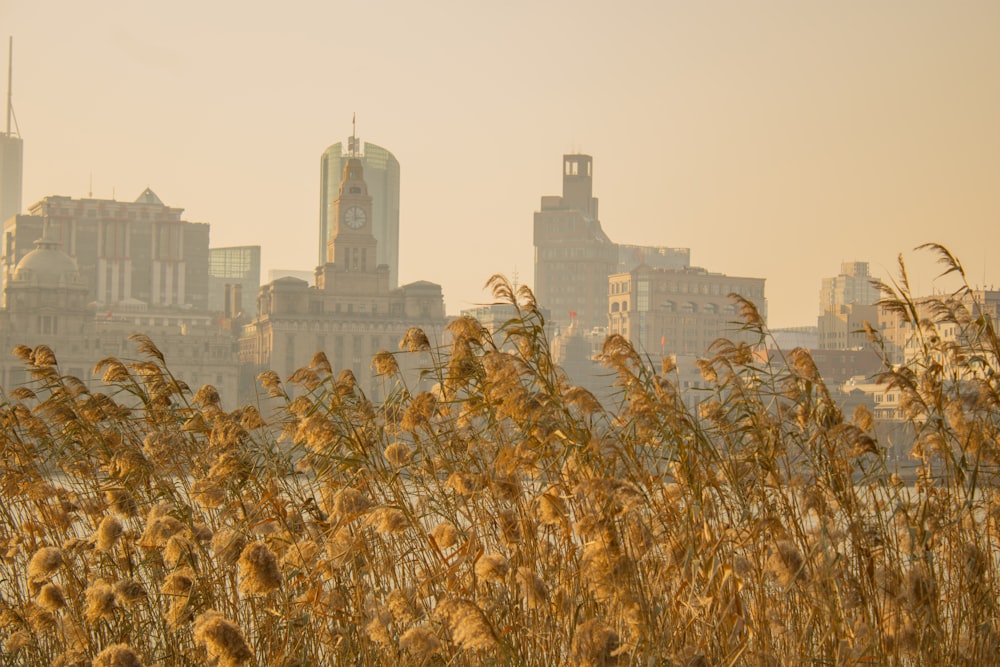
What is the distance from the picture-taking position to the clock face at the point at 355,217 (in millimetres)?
113938

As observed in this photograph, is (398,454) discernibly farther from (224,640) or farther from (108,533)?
(224,640)

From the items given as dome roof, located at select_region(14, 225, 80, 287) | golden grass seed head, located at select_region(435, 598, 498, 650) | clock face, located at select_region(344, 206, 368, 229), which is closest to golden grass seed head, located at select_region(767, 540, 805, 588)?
golden grass seed head, located at select_region(435, 598, 498, 650)

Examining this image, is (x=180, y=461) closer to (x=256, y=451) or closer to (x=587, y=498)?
(x=256, y=451)

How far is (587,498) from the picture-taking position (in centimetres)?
449

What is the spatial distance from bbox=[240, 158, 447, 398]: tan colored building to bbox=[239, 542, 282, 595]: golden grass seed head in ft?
285

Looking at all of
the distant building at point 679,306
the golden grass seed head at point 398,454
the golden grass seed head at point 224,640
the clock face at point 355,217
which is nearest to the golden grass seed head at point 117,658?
the golden grass seed head at point 224,640

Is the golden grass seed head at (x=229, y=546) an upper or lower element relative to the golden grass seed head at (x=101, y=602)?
upper

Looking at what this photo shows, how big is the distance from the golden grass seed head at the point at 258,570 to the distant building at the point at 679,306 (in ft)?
389

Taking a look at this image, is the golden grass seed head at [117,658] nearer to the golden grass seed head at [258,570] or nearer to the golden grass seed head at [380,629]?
the golden grass seed head at [258,570]

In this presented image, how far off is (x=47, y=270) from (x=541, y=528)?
95407 mm

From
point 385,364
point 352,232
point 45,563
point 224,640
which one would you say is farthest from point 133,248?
point 224,640

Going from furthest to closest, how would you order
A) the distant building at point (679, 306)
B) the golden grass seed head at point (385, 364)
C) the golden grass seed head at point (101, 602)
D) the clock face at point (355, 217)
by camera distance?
the distant building at point (679, 306)
the clock face at point (355, 217)
the golden grass seed head at point (385, 364)
the golden grass seed head at point (101, 602)

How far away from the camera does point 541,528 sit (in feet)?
17.4

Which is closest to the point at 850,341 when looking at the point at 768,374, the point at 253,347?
the point at 253,347
